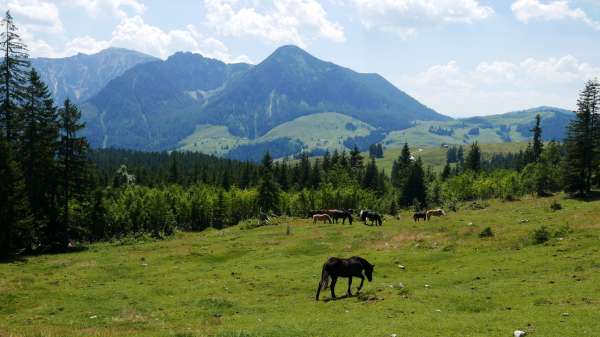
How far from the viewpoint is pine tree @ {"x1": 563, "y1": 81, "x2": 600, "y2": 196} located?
73.6 meters

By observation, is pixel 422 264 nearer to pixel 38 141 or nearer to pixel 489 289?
pixel 489 289

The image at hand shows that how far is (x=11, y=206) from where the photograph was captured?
45.7 metres

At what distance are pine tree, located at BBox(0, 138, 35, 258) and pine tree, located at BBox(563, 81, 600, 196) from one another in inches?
3266

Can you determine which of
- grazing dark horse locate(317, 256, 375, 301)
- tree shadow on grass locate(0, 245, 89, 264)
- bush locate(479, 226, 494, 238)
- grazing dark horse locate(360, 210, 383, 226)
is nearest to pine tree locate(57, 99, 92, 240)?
tree shadow on grass locate(0, 245, 89, 264)

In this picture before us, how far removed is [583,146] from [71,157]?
81572 millimetres

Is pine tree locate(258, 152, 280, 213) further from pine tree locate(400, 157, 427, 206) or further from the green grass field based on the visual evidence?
the green grass field

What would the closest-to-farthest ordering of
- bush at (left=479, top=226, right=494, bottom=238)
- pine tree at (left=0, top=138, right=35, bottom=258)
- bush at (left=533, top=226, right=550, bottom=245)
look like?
bush at (left=533, top=226, right=550, bottom=245)
bush at (left=479, top=226, right=494, bottom=238)
pine tree at (left=0, top=138, right=35, bottom=258)

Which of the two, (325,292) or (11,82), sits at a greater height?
(11,82)

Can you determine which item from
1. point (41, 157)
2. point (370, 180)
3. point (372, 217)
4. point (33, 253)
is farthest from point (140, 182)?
point (372, 217)

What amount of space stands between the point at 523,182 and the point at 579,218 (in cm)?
5841

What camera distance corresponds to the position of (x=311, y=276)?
32250mm

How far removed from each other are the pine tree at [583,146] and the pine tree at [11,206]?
82955 mm

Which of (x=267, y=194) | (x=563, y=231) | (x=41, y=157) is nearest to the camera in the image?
(x=563, y=231)

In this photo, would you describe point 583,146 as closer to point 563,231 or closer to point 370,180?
point 563,231
